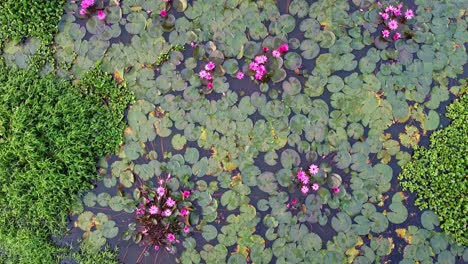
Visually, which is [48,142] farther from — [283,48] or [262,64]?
[283,48]

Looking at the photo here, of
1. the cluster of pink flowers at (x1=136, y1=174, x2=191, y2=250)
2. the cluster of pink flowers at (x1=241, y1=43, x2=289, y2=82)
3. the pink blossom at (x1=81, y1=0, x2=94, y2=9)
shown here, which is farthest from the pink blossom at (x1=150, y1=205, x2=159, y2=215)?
the pink blossom at (x1=81, y1=0, x2=94, y2=9)

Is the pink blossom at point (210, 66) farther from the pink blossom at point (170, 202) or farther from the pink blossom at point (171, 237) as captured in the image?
the pink blossom at point (171, 237)

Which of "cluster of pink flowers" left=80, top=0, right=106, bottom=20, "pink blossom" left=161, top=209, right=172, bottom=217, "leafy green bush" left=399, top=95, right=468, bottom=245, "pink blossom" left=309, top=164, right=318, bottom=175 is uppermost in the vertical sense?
"cluster of pink flowers" left=80, top=0, right=106, bottom=20

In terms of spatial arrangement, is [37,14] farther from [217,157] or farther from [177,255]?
[177,255]

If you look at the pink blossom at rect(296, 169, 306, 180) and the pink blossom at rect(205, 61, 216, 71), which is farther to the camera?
the pink blossom at rect(205, 61, 216, 71)

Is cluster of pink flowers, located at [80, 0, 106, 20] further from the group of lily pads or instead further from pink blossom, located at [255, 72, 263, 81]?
pink blossom, located at [255, 72, 263, 81]

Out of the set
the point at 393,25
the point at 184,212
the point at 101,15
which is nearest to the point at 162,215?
the point at 184,212

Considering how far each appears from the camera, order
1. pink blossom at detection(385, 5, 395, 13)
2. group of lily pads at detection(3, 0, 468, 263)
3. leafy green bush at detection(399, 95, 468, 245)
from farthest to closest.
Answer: pink blossom at detection(385, 5, 395, 13)
group of lily pads at detection(3, 0, 468, 263)
leafy green bush at detection(399, 95, 468, 245)

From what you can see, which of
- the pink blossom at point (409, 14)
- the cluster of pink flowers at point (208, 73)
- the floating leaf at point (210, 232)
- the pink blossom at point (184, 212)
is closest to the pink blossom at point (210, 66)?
the cluster of pink flowers at point (208, 73)
